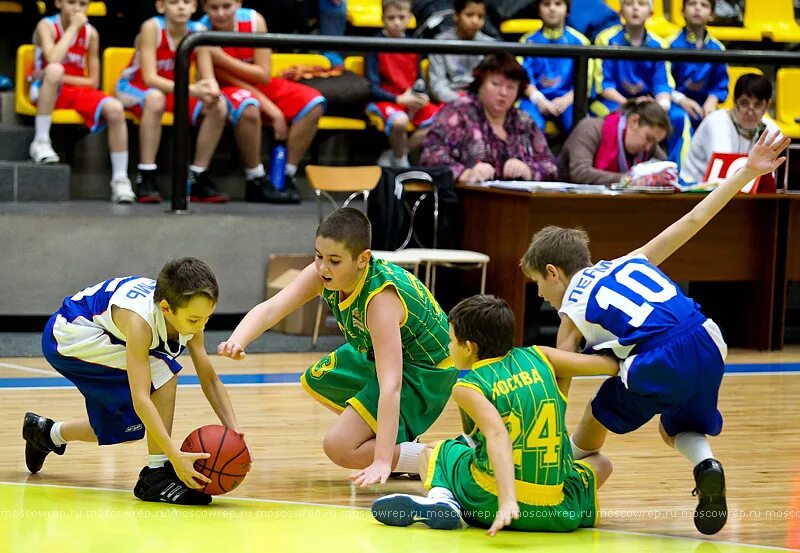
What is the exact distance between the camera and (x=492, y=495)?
142 inches

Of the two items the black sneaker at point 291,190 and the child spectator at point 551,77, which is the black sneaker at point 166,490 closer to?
the black sneaker at point 291,190

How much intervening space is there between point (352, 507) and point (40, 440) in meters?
1.07

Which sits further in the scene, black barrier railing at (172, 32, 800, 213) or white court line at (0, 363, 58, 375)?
black barrier railing at (172, 32, 800, 213)

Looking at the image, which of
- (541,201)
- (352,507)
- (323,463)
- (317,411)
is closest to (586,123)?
(541,201)

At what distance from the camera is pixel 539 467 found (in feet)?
11.7

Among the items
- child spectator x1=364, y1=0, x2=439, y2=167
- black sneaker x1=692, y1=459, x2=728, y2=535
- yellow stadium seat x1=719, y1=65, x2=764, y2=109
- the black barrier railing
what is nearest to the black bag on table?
the black barrier railing

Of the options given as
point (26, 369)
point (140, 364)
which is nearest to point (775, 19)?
point (26, 369)

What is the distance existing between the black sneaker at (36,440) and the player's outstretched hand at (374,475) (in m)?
1.07

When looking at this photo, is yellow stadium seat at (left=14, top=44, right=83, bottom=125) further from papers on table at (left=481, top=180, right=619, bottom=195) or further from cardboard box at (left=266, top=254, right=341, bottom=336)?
papers on table at (left=481, top=180, right=619, bottom=195)

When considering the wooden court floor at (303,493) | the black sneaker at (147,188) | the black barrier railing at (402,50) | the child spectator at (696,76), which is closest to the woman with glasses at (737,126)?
the black barrier railing at (402,50)

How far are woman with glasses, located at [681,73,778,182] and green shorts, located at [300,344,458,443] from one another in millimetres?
3699

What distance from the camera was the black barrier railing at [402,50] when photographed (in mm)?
7109

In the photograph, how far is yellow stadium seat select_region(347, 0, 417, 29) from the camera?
914cm

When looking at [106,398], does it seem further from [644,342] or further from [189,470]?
[644,342]
